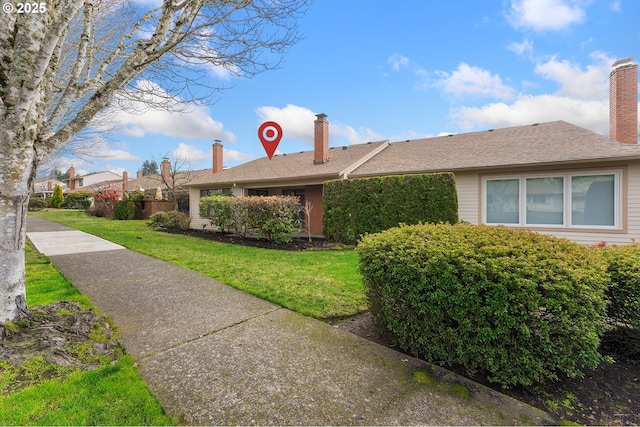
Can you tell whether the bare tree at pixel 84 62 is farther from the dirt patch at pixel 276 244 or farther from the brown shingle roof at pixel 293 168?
the brown shingle roof at pixel 293 168

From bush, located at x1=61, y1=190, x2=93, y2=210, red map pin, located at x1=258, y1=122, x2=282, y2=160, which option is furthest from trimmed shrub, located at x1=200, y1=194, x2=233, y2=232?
bush, located at x1=61, y1=190, x2=93, y2=210

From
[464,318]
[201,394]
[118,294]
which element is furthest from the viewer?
[118,294]

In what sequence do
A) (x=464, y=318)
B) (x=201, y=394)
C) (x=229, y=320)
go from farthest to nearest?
(x=229, y=320)
(x=464, y=318)
(x=201, y=394)

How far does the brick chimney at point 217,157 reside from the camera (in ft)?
63.8

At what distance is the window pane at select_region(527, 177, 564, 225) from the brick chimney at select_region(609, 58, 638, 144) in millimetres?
2455

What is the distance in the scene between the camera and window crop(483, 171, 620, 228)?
8406 mm


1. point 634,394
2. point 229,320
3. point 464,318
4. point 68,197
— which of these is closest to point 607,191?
point 634,394

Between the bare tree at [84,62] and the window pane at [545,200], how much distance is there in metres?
8.74

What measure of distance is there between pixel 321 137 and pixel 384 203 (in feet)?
19.5

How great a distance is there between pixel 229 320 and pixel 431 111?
1109 cm

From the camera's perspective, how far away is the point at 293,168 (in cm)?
1498

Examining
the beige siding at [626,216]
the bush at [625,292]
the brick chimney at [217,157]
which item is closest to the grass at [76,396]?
the bush at [625,292]

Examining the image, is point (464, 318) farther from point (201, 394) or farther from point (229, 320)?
point (229, 320)

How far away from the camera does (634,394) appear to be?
2.38 metres
